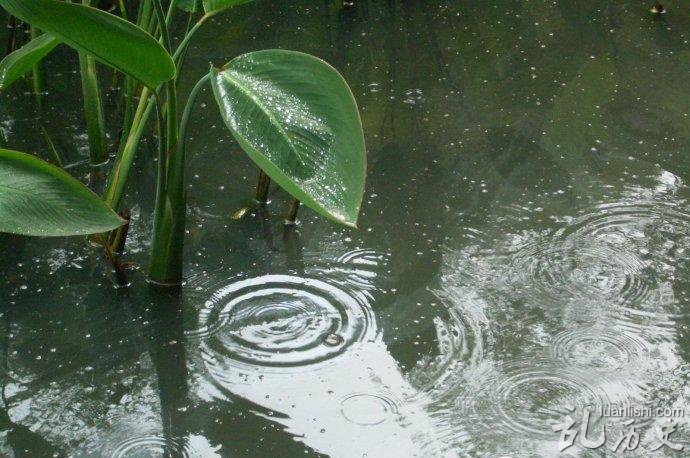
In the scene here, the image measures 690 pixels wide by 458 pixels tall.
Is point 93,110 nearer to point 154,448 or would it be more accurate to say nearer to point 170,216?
point 170,216

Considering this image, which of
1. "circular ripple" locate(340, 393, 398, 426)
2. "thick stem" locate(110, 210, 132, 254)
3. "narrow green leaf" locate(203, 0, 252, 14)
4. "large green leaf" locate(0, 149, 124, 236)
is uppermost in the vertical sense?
"narrow green leaf" locate(203, 0, 252, 14)

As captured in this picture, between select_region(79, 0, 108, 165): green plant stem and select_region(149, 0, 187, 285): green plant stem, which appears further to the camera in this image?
select_region(79, 0, 108, 165): green plant stem

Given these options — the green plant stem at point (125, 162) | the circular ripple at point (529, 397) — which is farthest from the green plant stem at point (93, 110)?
the circular ripple at point (529, 397)

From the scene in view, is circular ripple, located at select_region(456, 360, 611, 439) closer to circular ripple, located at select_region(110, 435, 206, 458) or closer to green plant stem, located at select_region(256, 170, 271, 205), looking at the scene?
circular ripple, located at select_region(110, 435, 206, 458)

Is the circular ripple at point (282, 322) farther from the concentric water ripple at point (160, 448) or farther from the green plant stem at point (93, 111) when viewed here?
the green plant stem at point (93, 111)

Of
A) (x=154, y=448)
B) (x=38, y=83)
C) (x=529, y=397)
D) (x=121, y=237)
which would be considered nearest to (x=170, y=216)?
(x=121, y=237)

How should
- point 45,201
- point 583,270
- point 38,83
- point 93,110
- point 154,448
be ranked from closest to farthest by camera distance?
point 154,448, point 45,201, point 583,270, point 93,110, point 38,83

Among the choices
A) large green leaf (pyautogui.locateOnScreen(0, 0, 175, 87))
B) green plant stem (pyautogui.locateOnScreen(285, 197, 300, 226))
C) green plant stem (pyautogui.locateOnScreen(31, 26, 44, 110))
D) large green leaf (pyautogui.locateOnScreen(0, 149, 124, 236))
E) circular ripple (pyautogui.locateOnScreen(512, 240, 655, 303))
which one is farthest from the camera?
green plant stem (pyautogui.locateOnScreen(31, 26, 44, 110))

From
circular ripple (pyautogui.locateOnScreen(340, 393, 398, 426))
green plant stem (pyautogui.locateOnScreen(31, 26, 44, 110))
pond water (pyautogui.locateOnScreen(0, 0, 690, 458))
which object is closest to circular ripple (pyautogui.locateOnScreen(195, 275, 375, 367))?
pond water (pyautogui.locateOnScreen(0, 0, 690, 458))
